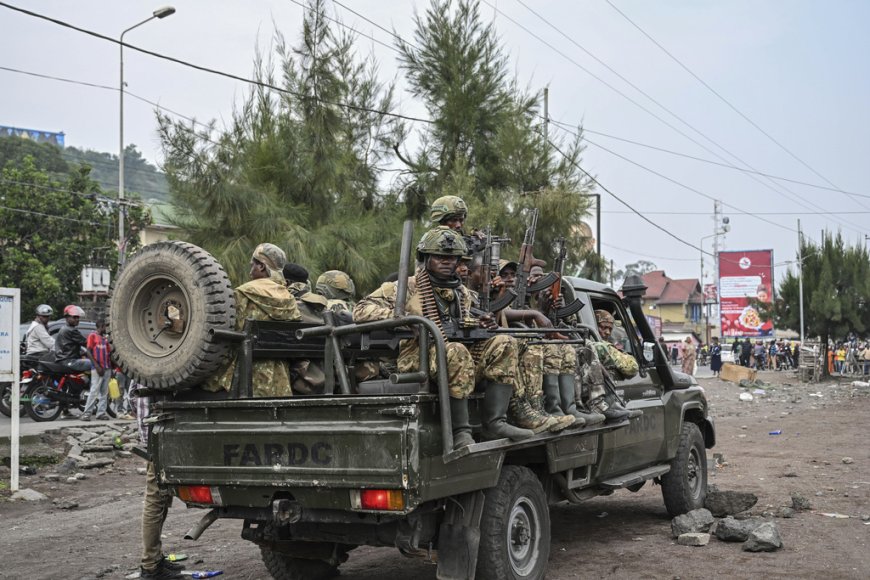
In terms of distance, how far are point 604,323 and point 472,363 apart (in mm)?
2621

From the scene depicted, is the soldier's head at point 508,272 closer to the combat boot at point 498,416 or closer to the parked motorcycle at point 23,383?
the combat boot at point 498,416

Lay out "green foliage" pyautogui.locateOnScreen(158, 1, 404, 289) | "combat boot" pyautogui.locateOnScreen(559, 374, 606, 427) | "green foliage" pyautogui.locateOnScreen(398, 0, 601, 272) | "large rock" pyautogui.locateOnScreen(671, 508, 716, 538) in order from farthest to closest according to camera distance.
Answer: "green foliage" pyautogui.locateOnScreen(398, 0, 601, 272), "green foliage" pyautogui.locateOnScreen(158, 1, 404, 289), "large rock" pyautogui.locateOnScreen(671, 508, 716, 538), "combat boot" pyautogui.locateOnScreen(559, 374, 606, 427)

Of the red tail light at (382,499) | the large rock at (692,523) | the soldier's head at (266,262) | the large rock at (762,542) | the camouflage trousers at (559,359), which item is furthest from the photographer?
the large rock at (692,523)

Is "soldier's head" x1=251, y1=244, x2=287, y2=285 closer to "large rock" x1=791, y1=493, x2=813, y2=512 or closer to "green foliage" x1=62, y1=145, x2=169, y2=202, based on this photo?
"large rock" x1=791, y1=493, x2=813, y2=512

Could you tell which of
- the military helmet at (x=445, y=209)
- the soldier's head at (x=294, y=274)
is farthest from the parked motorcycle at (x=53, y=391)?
the military helmet at (x=445, y=209)

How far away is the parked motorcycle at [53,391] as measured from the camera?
14.2 m

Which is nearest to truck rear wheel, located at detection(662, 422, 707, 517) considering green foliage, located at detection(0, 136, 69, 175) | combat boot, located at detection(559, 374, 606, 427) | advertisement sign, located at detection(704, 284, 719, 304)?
combat boot, located at detection(559, 374, 606, 427)

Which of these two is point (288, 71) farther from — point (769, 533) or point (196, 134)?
point (769, 533)

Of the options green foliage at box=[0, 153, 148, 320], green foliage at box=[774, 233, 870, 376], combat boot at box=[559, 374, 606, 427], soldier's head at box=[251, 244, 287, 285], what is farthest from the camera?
green foliage at box=[774, 233, 870, 376]

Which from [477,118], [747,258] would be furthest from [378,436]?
[747,258]

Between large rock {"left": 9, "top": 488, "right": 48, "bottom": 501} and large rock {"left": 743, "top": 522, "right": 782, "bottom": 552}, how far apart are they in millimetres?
6923

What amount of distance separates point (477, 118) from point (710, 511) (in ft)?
33.4

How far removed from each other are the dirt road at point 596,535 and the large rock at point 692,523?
127 millimetres

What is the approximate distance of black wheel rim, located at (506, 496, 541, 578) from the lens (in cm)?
498
